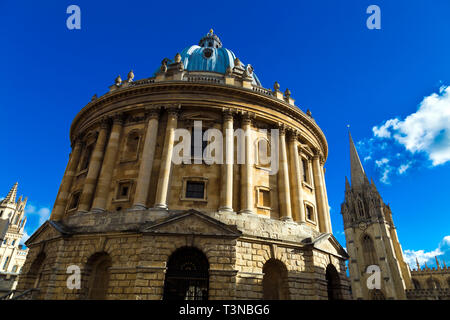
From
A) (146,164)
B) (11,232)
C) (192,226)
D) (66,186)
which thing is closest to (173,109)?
(146,164)

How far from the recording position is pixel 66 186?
24297 mm

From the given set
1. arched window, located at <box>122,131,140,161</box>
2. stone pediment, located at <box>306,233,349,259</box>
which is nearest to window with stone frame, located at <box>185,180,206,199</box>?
arched window, located at <box>122,131,140,161</box>

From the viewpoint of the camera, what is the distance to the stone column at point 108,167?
2023cm

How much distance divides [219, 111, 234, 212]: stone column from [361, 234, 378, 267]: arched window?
6354 centimetres

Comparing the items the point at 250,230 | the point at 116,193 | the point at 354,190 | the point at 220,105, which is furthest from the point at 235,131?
the point at 354,190

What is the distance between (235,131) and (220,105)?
249 cm

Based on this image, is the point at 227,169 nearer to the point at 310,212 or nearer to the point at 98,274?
the point at 310,212

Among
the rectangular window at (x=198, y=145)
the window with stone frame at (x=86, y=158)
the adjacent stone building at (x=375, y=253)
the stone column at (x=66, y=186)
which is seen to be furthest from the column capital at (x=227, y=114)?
the adjacent stone building at (x=375, y=253)

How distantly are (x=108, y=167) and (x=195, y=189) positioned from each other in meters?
7.12

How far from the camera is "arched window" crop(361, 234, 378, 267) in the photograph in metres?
68.5

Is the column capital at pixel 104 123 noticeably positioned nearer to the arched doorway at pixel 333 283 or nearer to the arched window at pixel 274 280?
the arched window at pixel 274 280

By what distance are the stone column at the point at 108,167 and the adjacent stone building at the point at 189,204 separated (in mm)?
83

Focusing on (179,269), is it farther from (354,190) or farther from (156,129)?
(354,190)

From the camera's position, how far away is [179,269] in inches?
665
